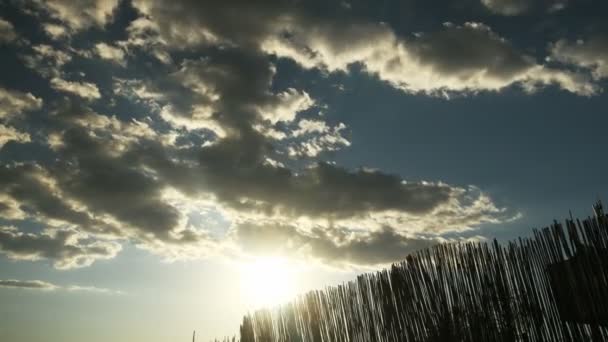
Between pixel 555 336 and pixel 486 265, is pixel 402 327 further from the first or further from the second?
pixel 555 336

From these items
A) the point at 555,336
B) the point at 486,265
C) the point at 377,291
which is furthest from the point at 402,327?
the point at 555,336

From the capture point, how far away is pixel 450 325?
3.65 meters

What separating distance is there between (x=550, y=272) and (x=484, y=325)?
690 millimetres

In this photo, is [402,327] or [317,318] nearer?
[402,327]

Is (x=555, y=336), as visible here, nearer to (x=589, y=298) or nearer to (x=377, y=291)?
(x=589, y=298)

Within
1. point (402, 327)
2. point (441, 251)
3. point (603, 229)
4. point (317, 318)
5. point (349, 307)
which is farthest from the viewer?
point (317, 318)

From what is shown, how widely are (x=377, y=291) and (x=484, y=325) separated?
1.18m

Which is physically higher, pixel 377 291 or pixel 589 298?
pixel 377 291

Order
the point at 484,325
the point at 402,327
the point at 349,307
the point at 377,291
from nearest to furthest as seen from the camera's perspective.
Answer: the point at 484,325 → the point at 402,327 → the point at 377,291 → the point at 349,307

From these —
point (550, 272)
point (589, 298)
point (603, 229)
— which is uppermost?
point (603, 229)

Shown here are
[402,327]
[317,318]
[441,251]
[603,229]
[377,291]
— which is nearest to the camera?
[603,229]

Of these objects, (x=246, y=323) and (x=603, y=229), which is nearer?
(x=603, y=229)

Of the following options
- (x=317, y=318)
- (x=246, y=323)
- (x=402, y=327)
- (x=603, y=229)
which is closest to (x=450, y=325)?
(x=402, y=327)

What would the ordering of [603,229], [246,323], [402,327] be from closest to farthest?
[603,229] < [402,327] < [246,323]
